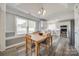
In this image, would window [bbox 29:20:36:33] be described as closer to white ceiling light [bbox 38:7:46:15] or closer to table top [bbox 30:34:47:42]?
table top [bbox 30:34:47:42]

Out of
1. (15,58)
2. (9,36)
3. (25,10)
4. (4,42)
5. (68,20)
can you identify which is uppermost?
(25,10)

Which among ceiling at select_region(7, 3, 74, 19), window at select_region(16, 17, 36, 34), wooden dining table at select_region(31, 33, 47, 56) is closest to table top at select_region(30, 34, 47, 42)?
wooden dining table at select_region(31, 33, 47, 56)

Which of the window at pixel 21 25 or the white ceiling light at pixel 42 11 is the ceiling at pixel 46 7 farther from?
the window at pixel 21 25

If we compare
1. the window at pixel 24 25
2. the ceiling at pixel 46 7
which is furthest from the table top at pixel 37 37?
the ceiling at pixel 46 7

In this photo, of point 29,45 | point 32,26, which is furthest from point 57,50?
point 32,26

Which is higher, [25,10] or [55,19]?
[25,10]

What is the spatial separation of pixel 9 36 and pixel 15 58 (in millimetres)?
434

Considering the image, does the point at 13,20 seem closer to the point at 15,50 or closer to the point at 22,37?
the point at 22,37

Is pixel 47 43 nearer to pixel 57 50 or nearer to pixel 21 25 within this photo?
pixel 57 50

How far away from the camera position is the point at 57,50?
1837 mm

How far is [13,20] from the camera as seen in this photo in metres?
1.76

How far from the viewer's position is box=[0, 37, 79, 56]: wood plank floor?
180cm

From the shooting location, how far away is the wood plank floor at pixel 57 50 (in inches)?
70.9

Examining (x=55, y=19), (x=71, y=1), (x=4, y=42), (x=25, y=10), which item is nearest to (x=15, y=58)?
(x=4, y=42)
